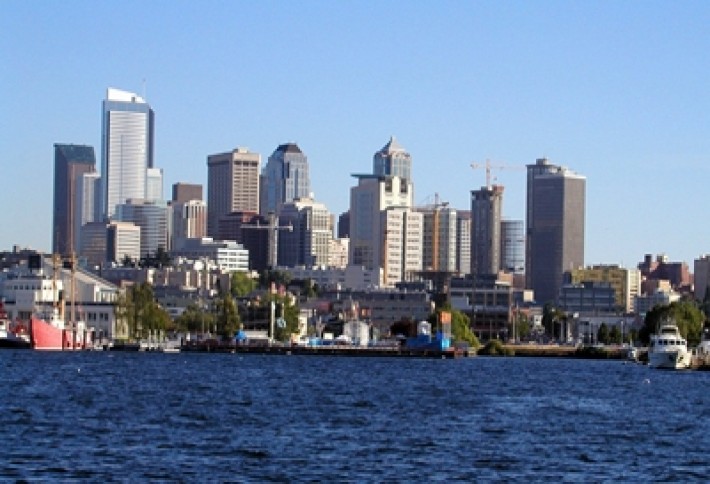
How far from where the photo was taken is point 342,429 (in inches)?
2884

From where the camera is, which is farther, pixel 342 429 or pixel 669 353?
pixel 669 353

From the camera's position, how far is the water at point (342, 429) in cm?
5794

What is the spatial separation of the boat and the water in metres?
37.6

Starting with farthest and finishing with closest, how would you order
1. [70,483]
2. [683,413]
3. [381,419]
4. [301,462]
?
[683,413]
[381,419]
[301,462]
[70,483]

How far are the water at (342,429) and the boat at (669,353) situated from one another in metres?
37.6

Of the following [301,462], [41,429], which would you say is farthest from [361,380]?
[301,462]

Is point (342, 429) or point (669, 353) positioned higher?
point (669, 353)

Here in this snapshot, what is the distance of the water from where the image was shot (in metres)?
57.9

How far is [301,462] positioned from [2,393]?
128ft

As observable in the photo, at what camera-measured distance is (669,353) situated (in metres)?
165

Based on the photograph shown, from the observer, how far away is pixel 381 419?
80.1 m

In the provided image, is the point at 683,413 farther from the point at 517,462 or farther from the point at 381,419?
the point at 517,462

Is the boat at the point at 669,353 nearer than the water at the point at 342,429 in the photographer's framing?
No

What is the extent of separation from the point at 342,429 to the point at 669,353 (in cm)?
9593
